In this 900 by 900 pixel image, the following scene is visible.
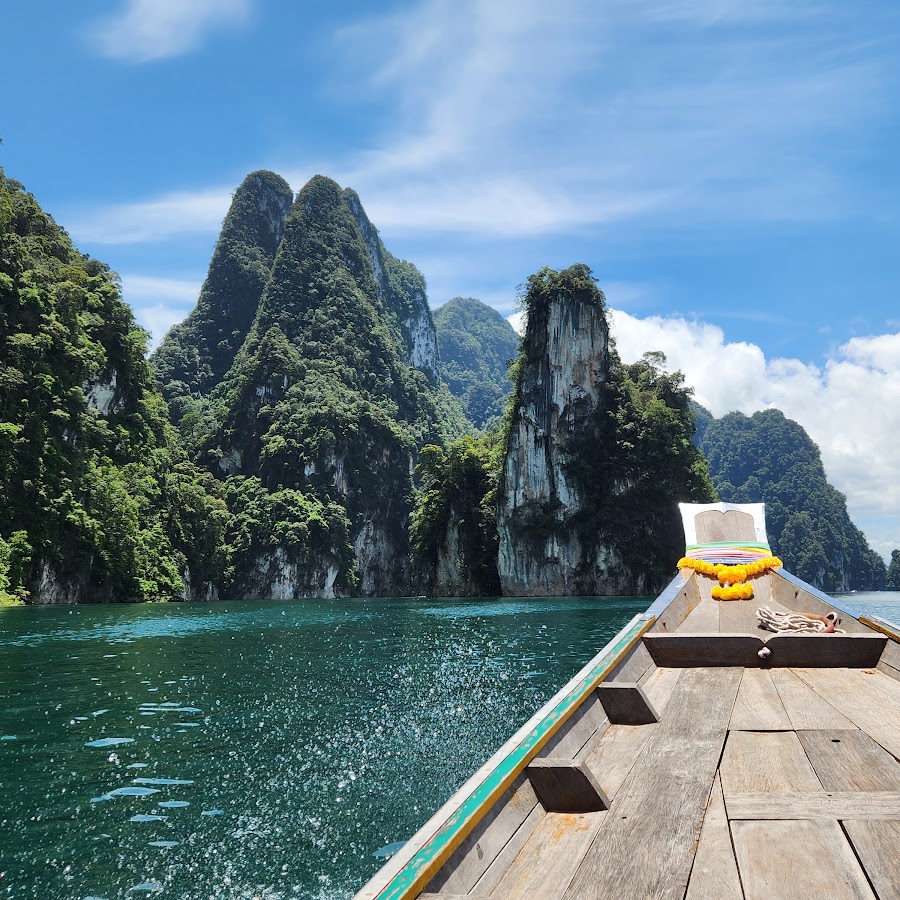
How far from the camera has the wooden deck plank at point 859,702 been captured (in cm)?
361

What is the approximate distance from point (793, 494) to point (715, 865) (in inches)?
5301

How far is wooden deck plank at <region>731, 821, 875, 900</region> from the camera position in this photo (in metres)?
2.08

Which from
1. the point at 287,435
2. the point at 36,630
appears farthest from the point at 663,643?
the point at 287,435

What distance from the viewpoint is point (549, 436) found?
57.2m

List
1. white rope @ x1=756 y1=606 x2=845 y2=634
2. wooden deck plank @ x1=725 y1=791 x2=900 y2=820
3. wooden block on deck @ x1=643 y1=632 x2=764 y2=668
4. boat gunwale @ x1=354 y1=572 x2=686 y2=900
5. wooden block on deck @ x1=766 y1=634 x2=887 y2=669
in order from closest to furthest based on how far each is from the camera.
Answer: boat gunwale @ x1=354 y1=572 x2=686 y2=900, wooden deck plank @ x1=725 y1=791 x2=900 y2=820, wooden block on deck @ x1=766 y1=634 x2=887 y2=669, wooden block on deck @ x1=643 y1=632 x2=764 y2=668, white rope @ x1=756 y1=606 x2=845 y2=634

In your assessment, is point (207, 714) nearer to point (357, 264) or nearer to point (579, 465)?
point (579, 465)

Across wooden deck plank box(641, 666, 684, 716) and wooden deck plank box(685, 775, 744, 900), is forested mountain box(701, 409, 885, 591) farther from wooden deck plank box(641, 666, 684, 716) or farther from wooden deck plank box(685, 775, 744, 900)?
wooden deck plank box(685, 775, 744, 900)

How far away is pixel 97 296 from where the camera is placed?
4928cm

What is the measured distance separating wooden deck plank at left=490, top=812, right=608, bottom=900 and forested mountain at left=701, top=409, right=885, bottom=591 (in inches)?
4309

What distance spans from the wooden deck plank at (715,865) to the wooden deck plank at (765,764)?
0.70 ft

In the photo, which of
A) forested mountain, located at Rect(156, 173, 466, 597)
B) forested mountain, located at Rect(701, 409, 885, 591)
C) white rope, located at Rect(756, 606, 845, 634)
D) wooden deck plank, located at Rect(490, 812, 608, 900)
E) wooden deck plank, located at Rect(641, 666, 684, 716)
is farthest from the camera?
forested mountain, located at Rect(701, 409, 885, 591)

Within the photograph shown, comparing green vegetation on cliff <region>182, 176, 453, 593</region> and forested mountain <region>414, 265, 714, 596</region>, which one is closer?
forested mountain <region>414, 265, 714, 596</region>

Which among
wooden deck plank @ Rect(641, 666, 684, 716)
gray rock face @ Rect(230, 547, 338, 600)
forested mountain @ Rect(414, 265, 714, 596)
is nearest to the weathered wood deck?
wooden deck plank @ Rect(641, 666, 684, 716)

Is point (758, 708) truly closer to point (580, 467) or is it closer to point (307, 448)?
point (580, 467)
